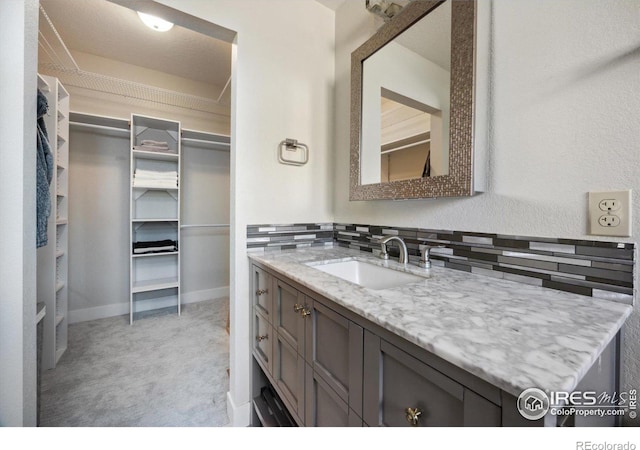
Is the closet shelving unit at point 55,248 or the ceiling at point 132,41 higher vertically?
the ceiling at point 132,41

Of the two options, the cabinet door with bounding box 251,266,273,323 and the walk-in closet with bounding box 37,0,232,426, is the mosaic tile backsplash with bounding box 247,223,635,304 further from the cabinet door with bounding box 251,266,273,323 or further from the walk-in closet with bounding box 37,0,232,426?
the walk-in closet with bounding box 37,0,232,426

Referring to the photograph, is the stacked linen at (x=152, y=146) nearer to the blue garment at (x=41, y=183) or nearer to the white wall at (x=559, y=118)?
the blue garment at (x=41, y=183)

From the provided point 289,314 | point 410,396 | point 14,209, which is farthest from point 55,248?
point 410,396

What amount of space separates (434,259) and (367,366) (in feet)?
2.19

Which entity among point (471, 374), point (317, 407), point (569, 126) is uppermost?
point (569, 126)

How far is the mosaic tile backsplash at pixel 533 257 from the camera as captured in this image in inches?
26.7

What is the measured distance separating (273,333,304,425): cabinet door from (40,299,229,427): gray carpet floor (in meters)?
0.62

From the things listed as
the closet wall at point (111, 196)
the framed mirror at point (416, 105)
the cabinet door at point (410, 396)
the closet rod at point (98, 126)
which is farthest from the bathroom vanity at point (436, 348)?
the closet rod at point (98, 126)

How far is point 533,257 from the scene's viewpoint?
833 mm

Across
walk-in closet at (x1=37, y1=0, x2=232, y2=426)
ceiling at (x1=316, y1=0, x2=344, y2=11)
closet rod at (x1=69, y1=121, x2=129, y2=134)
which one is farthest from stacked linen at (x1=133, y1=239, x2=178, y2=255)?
ceiling at (x1=316, y1=0, x2=344, y2=11)

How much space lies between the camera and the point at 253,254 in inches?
54.5

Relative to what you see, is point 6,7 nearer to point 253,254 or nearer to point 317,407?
point 253,254
